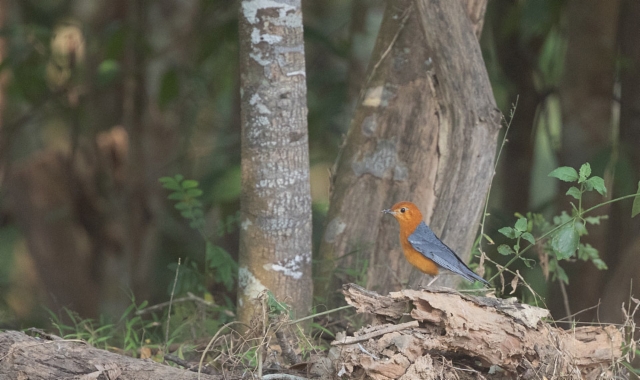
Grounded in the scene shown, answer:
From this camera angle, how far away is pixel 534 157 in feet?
22.6

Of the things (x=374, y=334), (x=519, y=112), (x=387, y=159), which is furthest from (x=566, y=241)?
(x=519, y=112)

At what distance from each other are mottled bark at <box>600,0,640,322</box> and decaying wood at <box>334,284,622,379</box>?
2102mm

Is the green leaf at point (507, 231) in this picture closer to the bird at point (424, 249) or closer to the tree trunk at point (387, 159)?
the bird at point (424, 249)

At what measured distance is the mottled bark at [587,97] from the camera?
214 inches

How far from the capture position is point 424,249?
11.5 feet

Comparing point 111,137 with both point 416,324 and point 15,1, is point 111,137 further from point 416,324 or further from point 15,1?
point 416,324

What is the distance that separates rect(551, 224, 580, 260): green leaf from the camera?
2.91 meters

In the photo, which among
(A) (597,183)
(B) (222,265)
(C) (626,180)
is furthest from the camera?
(C) (626,180)

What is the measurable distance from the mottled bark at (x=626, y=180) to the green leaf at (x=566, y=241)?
189 centimetres

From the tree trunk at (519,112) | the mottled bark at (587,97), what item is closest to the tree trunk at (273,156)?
the mottled bark at (587,97)

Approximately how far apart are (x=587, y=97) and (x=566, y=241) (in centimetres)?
300

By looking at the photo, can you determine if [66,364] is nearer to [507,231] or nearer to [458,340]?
[458,340]

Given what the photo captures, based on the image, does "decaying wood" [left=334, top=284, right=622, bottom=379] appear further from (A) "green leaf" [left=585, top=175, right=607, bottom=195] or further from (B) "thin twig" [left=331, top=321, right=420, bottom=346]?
(A) "green leaf" [left=585, top=175, right=607, bottom=195]

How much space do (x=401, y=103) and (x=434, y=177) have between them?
511 millimetres
